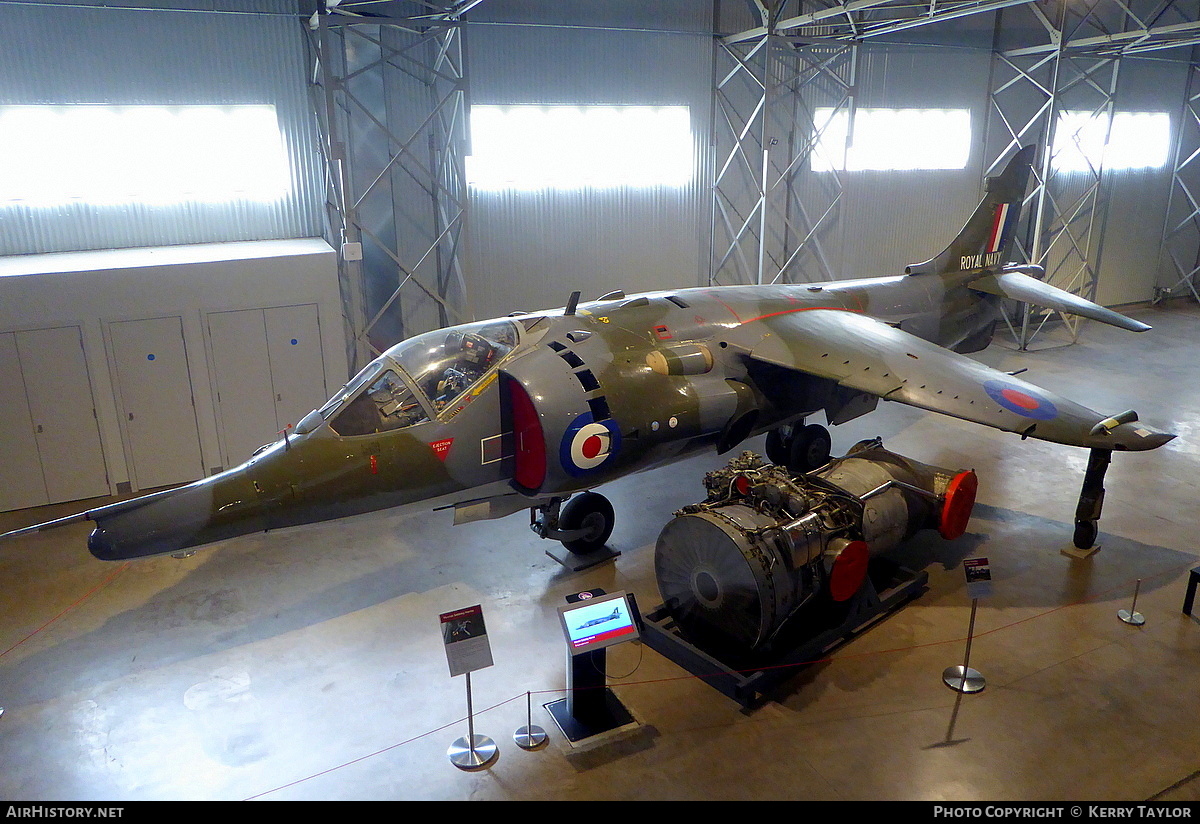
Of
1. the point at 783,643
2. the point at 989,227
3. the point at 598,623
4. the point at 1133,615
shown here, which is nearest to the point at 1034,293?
the point at 989,227

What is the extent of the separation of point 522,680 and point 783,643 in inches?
97.9

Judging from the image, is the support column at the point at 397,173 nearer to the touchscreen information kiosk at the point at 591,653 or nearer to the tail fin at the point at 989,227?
the touchscreen information kiosk at the point at 591,653

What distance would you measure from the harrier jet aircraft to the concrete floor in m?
0.65

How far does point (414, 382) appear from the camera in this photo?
338 inches

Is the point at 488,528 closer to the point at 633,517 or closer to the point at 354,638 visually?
the point at 633,517

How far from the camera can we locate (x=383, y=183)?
14.1m

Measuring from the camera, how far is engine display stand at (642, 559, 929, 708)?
7.34 m

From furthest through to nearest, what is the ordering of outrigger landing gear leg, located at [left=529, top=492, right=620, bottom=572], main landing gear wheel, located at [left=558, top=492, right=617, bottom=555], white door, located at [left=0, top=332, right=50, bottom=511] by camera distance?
white door, located at [left=0, top=332, right=50, bottom=511] → main landing gear wheel, located at [left=558, top=492, right=617, bottom=555] → outrigger landing gear leg, located at [left=529, top=492, right=620, bottom=572]

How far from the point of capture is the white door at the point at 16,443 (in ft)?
35.3

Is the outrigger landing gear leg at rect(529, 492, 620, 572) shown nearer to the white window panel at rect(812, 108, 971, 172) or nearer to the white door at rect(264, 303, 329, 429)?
the white door at rect(264, 303, 329, 429)

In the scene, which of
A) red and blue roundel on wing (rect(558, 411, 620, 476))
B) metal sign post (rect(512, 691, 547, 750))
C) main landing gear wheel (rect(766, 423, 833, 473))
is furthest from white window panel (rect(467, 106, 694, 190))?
metal sign post (rect(512, 691, 547, 750))

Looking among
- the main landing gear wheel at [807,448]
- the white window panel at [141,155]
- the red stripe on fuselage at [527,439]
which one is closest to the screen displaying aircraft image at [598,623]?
the red stripe on fuselage at [527,439]

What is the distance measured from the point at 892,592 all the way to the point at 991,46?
17082 millimetres

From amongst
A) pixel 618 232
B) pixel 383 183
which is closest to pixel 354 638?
pixel 383 183
